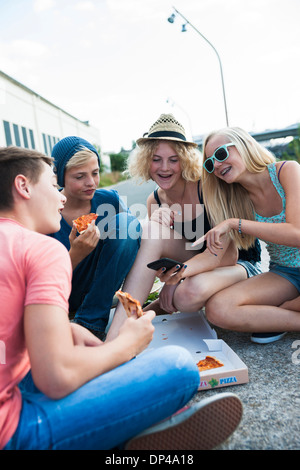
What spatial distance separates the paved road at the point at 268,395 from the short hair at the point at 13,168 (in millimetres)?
1499

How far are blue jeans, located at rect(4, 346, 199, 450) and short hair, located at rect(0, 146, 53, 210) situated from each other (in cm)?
82

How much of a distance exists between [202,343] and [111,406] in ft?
4.74

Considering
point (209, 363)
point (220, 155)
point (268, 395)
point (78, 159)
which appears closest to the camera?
point (268, 395)

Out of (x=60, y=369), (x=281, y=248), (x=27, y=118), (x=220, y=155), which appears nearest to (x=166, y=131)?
(x=220, y=155)

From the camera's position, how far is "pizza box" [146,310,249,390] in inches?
86.8

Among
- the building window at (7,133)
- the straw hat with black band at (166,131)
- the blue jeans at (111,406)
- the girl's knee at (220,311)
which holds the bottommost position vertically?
the girl's knee at (220,311)

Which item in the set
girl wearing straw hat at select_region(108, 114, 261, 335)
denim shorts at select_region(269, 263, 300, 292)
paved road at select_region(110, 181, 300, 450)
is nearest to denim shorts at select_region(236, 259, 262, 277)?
girl wearing straw hat at select_region(108, 114, 261, 335)

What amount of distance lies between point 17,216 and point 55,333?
57 centimetres

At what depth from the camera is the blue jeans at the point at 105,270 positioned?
9.29 ft

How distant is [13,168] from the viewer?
1604 mm

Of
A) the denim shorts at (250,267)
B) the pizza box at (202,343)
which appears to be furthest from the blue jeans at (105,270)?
the denim shorts at (250,267)

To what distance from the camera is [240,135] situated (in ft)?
9.48

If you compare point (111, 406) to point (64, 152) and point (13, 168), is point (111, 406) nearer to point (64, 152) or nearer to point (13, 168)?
point (13, 168)

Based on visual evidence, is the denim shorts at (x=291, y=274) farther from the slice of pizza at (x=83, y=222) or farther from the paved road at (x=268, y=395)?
the slice of pizza at (x=83, y=222)
